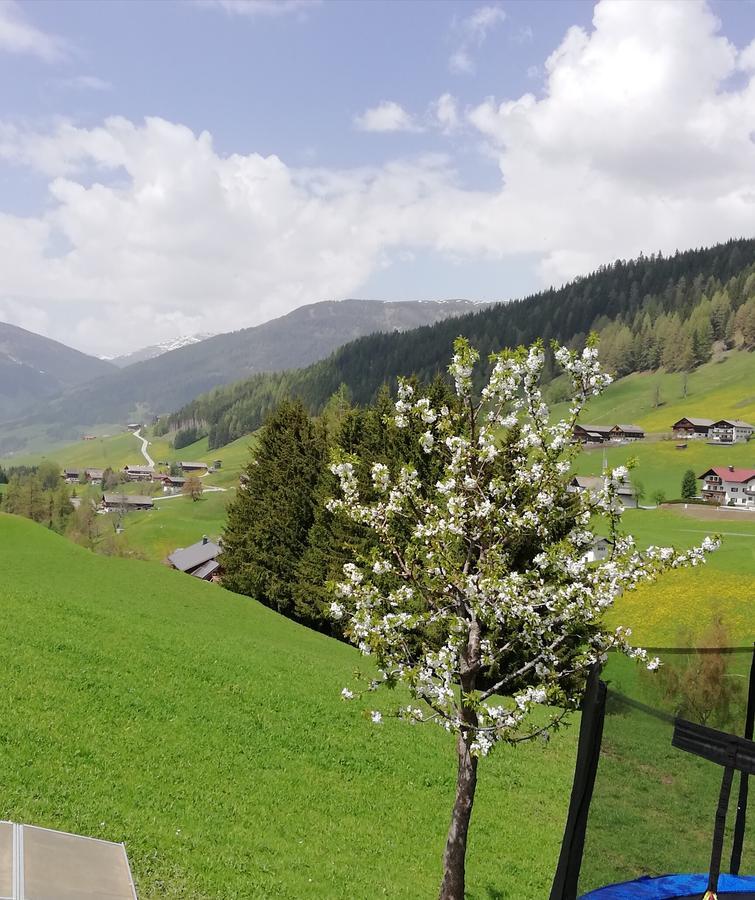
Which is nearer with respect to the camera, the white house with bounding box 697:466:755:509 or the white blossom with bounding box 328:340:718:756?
the white blossom with bounding box 328:340:718:756

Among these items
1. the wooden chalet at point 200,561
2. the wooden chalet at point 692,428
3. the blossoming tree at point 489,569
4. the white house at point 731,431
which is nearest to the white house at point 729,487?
the white house at point 731,431

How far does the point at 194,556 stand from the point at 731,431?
436ft

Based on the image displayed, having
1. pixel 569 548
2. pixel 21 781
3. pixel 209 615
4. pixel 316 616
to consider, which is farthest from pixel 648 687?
pixel 316 616

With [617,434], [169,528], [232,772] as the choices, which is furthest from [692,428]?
[232,772]

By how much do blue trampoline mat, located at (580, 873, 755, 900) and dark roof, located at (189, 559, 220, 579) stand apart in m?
82.0

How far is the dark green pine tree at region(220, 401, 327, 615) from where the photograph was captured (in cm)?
4894

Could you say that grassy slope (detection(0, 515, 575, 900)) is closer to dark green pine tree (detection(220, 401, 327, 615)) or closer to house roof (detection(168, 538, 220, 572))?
dark green pine tree (detection(220, 401, 327, 615))

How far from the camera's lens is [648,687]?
16.9 feet

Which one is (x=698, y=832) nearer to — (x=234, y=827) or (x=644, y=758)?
(x=644, y=758)

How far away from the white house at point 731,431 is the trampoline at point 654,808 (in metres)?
174

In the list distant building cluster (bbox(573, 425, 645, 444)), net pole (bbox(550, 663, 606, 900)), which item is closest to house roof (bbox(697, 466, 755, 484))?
distant building cluster (bbox(573, 425, 645, 444))

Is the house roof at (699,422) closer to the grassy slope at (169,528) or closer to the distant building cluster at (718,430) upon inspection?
the distant building cluster at (718,430)

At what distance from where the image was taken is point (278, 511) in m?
49.3

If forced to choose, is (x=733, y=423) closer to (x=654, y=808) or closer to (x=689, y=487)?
(x=689, y=487)
